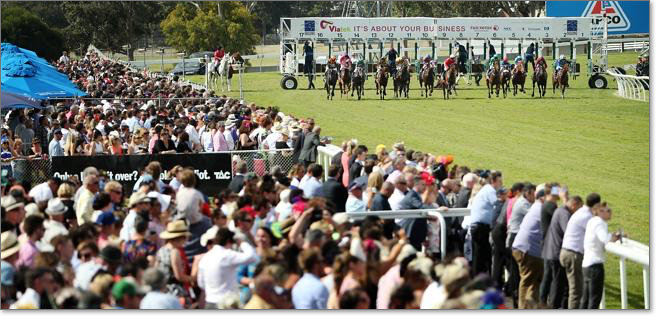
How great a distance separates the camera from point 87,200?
12062mm

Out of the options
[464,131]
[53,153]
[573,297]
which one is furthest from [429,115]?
[573,297]

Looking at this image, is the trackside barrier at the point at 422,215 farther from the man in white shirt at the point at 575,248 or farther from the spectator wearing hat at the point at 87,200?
the spectator wearing hat at the point at 87,200

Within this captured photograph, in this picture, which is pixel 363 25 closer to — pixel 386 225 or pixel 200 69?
pixel 200 69

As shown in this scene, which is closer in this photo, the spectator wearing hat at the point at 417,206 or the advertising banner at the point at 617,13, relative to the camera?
the spectator wearing hat at the point at 417,206

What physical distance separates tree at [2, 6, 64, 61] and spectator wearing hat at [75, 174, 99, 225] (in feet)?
150

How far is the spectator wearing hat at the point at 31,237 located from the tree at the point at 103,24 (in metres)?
59.5

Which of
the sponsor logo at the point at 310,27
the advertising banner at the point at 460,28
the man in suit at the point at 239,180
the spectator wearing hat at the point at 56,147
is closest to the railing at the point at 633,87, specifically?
the advertising banner at the point at 460,28

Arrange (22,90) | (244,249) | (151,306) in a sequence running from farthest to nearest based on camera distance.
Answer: (22,90) → (244,249) → (151,306)

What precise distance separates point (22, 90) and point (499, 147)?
10.3 m

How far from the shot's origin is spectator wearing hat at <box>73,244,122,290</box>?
28.2 ft

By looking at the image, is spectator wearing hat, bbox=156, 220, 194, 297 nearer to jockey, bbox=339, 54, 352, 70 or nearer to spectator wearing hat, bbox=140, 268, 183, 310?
spectator wearing hat, bbox=140, 268, 183, 310

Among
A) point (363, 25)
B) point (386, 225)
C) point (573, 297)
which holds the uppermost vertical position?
point (363, 25)

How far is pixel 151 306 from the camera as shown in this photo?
7625mm

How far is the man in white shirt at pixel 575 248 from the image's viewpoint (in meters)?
11.0
